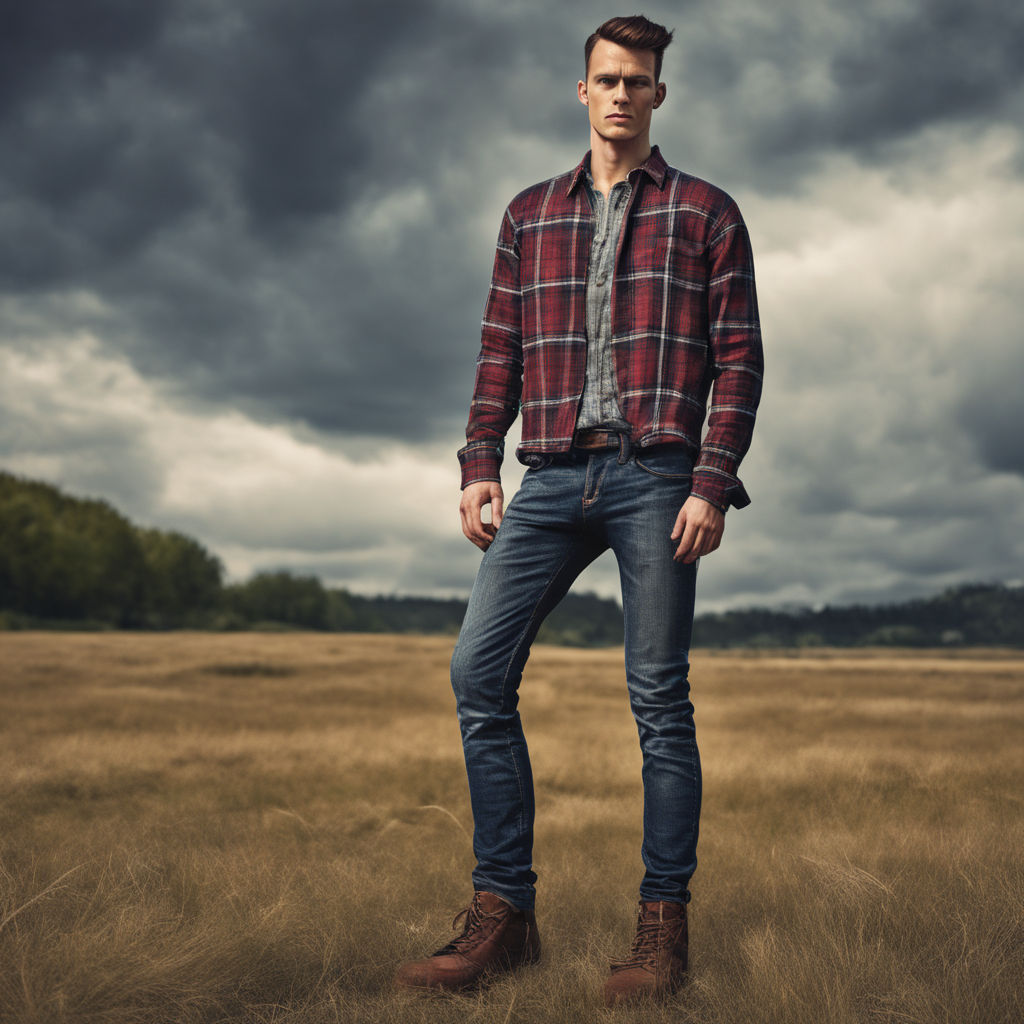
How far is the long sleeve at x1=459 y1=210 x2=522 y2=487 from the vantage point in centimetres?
392

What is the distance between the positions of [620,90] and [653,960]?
332cm

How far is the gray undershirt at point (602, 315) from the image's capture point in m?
3.56

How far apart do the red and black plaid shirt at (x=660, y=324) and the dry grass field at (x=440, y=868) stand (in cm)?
185

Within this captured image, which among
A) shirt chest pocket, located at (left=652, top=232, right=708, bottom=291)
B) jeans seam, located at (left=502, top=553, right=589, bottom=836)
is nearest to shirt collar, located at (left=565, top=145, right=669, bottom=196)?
shirt chest pocket, located at (left=652, top=232, right=708, bottom=291)

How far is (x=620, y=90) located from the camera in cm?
361

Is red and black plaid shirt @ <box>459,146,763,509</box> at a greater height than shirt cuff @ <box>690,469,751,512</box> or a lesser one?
greater

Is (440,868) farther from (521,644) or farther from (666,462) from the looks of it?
(666,462)

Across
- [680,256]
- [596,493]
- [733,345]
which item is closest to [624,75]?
[680,256]

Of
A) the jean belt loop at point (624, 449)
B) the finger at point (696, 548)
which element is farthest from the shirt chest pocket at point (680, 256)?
the finger at point (696, 548)

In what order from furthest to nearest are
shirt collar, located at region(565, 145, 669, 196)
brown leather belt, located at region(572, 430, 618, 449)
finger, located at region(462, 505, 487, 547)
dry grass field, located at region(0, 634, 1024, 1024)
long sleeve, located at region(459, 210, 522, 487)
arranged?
1. long sleeve, located at region(459, 210, 522, 487)
2. finger, located at region(462, 505, 487, 547)
3. shirt collar, located at region(565, 145, 669, 196)
4. brown leather belt, located at region(572, 430, 618, 449)
5. dry grass field, located at region(0, 634, 1024, 1024)

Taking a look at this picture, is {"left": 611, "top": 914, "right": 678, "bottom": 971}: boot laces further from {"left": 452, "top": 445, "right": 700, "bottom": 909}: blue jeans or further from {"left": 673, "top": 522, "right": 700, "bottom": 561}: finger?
{"left": 673, "top": 522, "right": 700, "bottom": 561}: finger

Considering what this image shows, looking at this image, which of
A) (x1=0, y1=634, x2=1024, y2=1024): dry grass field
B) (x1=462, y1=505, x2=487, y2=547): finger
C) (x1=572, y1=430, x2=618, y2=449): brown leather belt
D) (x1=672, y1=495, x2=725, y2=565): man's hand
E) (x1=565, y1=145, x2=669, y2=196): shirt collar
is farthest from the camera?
(x1=462, y1=505, x2=487, y2=547): finger

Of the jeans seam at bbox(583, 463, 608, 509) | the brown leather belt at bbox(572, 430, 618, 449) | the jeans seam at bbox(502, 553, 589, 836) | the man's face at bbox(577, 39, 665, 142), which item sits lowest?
the jeans seam at bbox(502, 553, 589, 836)

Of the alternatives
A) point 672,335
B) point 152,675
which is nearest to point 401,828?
point 672,335
